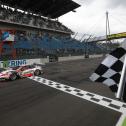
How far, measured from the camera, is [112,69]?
7.64 ft

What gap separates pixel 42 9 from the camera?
153 ft

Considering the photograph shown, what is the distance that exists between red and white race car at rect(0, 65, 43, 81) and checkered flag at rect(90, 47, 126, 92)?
12034 millimetres

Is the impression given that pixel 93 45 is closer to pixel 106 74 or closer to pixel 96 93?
pixel 96 93

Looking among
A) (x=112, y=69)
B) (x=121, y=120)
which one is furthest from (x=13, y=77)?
(x=112, y=69)

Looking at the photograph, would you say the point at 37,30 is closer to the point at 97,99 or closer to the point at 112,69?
the point at 97,99

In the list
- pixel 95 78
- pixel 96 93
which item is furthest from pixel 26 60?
pixel 95 78

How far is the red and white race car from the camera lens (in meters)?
13.9

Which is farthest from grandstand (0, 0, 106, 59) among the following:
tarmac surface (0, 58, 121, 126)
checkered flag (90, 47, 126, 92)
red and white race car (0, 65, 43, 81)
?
checkered flag (90, 47, 126, 92)

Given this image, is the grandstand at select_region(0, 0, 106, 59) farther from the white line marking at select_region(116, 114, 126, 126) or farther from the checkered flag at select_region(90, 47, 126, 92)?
the checkered flag at select_region(90, 47, 126, 92)

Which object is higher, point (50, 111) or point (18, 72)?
point (18, 72)

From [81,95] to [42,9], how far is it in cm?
3932

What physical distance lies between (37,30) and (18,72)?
29.1 m

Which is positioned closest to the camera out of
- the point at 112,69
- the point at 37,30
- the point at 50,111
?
the point at 112,69

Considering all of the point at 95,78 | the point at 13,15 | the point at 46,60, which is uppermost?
the point at 13,15
